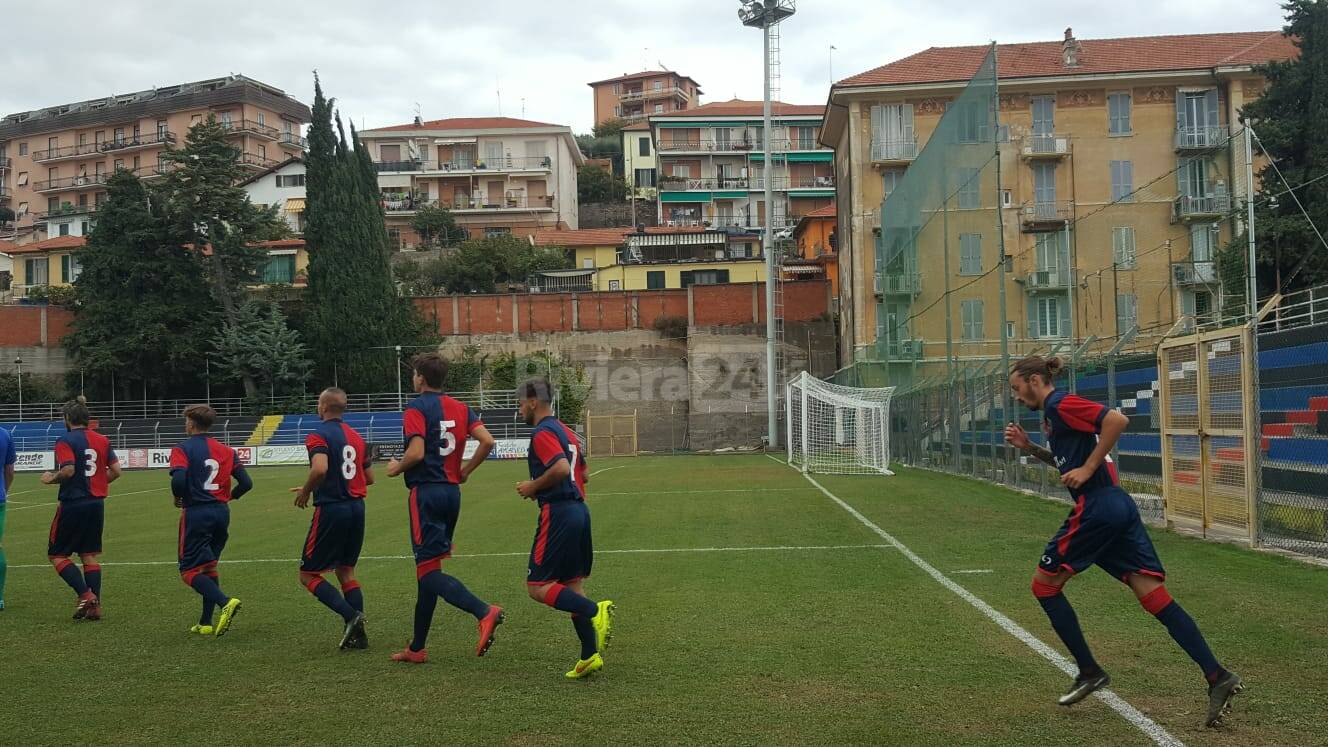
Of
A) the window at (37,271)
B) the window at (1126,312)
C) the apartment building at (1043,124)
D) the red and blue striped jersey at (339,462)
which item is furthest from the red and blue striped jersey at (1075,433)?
the window at (37,271)

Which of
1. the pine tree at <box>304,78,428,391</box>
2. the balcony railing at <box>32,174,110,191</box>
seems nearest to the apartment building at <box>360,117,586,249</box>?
the pine tree at <box>304,78,428,391</box>

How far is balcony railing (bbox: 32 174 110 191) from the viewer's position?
298 feet

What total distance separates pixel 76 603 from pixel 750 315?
166 ft

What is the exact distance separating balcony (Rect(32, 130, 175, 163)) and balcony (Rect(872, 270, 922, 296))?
70171 mm

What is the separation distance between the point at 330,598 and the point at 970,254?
59.9 feet

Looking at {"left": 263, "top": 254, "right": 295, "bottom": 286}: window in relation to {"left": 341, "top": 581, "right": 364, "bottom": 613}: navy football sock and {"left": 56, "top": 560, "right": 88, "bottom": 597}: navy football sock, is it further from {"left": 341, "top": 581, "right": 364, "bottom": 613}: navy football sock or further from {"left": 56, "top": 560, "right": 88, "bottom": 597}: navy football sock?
{"left": 341, "top": 581, "right": 364, "bottom": 613}: navy football sock

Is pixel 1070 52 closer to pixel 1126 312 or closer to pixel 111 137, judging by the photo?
pixel 1126 312

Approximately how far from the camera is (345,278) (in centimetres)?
5806

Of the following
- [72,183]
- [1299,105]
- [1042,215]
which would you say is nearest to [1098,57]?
[1042,215]

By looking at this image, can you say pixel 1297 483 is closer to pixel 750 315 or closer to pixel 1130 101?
pixel 1130 101

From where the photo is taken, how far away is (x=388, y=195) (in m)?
81.2

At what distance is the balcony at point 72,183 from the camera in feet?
298

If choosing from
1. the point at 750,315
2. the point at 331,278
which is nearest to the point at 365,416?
the point at 331,278

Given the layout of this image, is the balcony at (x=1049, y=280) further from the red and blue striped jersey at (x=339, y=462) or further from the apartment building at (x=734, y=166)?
the apartment building at (x=734, y=166)
